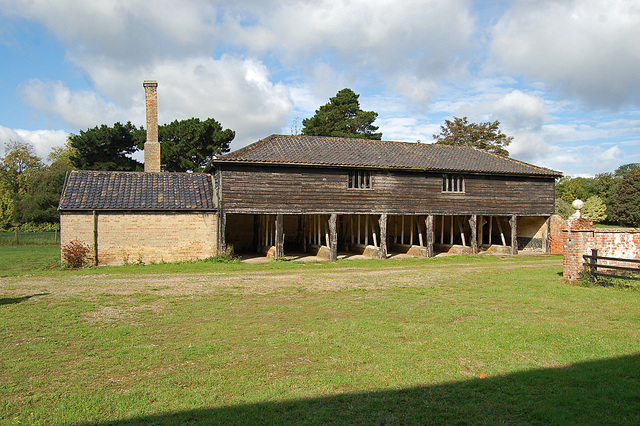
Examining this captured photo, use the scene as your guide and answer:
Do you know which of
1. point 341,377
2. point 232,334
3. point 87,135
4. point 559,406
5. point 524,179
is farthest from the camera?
point 87,135

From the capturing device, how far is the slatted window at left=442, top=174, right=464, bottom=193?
84.0 feet

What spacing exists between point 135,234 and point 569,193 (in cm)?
7874

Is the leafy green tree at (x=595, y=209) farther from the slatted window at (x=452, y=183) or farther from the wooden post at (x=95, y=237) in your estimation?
the wooden post at (x=95, y=237)

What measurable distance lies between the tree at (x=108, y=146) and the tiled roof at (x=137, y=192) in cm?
1834

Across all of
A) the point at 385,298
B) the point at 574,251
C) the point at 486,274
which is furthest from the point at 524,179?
the point at 385,298

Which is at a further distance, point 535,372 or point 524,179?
point 524,179

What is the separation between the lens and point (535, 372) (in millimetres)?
6020

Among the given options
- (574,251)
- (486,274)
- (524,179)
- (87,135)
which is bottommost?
(486,274)

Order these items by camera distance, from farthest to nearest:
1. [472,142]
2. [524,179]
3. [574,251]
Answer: [472,142], [524,179], [574,251]

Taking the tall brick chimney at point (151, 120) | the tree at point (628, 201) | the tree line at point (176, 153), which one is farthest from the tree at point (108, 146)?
the tree at point (628, 201)

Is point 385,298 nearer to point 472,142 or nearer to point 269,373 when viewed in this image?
point 269,373

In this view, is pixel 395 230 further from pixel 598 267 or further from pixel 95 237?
pixel 95 237

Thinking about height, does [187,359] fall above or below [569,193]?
below

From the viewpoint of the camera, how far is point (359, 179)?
23906 mm
